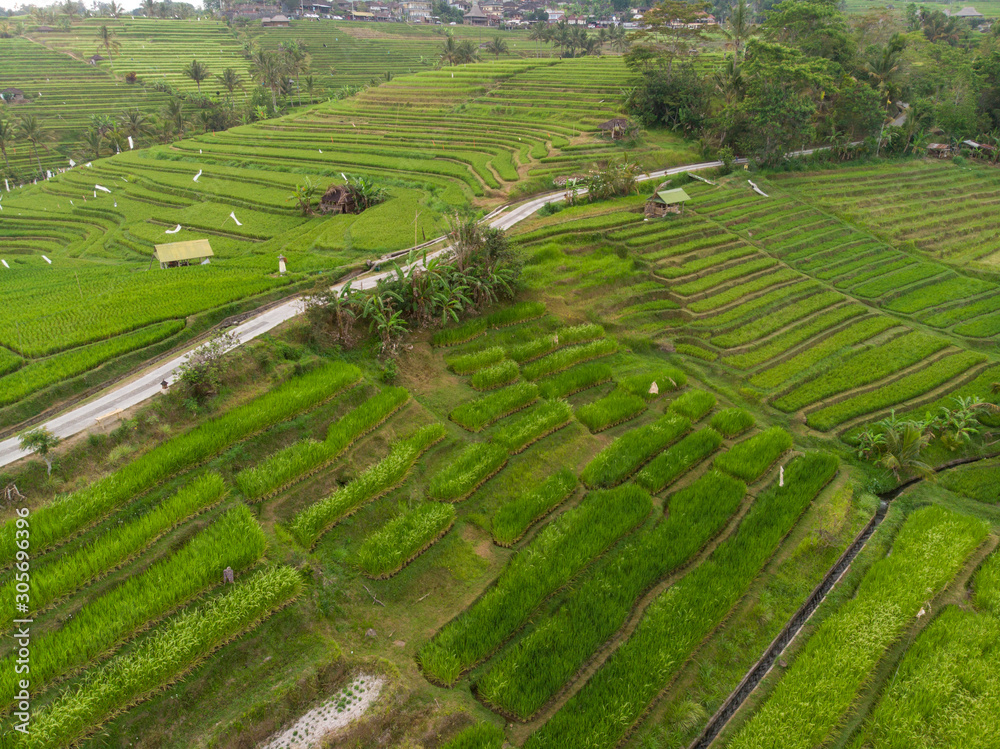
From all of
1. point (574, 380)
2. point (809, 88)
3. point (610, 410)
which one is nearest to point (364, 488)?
point (610, 410)

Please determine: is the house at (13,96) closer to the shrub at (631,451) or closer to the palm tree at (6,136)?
the palm tree at (6,136)

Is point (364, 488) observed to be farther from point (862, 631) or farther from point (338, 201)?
point (338, 201)

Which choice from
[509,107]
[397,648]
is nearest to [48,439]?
[397,648]

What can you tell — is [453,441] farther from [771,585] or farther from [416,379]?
[771,585]

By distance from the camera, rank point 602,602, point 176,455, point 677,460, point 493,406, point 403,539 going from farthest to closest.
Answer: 1. point 493,406
2. point 677,460
3. point 176,455
4. point 403,539
5. point 602,602

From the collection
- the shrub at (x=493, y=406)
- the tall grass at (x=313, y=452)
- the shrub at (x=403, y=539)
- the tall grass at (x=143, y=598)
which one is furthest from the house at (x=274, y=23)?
the tall grass at (x=143, y=598)

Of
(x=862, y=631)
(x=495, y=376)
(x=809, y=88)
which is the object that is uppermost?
(x=809, y=88)
